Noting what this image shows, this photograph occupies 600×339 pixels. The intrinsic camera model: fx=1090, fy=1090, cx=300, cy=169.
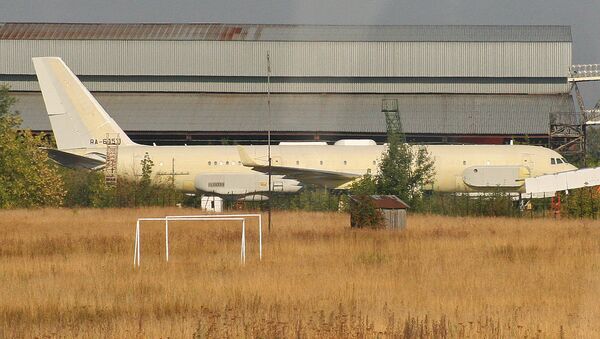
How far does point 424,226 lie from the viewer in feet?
152

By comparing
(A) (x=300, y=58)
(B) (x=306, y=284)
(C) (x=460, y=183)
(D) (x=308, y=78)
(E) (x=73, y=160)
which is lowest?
(B) (x=306, y=284)

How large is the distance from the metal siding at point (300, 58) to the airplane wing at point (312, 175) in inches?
1274

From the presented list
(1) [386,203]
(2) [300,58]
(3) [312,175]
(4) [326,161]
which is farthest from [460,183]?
(2) [300,58]

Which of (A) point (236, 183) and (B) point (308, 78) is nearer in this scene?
(A) point (236, 183)

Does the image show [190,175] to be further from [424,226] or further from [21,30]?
[21,30]

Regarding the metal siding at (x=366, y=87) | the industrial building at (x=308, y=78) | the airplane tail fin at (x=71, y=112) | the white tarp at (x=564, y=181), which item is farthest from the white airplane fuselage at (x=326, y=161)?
the metal siding at (x=366, y=87)

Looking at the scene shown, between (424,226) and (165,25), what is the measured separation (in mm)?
68466

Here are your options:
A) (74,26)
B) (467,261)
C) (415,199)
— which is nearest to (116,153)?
(415,199)

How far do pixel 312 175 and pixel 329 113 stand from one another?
30451 mm

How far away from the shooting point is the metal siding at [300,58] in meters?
103

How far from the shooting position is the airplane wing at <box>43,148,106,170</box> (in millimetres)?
70625

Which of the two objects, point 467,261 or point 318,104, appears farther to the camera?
point 318,104

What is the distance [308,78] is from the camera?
342ft

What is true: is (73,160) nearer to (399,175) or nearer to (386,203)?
(399,175)
